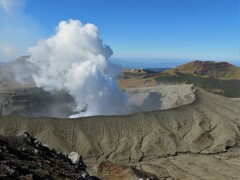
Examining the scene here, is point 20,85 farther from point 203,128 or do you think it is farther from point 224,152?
point 224,152

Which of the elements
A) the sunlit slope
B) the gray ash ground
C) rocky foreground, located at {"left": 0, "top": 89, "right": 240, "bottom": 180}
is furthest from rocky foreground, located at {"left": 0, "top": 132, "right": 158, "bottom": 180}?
the sunlit slope

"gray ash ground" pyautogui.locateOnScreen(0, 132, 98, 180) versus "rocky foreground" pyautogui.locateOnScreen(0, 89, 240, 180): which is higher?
"gray ash ground" pyautogui.locateOnScreen(0, 132, 98, 180)

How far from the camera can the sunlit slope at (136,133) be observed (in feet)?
372

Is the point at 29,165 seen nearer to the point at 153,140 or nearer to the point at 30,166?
the point at 30,166

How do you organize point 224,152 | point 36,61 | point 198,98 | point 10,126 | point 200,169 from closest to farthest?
point 200,169, point 10,126, point 224,152, point 198,98, point 36,61

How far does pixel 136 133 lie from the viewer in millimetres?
123562

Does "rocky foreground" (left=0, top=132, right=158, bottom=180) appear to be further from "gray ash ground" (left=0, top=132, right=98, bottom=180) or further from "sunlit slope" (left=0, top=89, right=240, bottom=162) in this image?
"sunlit slope" (left=0, top=89, right=240, bottom=162)

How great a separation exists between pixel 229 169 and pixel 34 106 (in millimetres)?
80123

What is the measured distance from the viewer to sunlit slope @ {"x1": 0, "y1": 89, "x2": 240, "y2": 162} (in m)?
113

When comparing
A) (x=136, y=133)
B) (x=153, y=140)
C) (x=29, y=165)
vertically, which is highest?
(x=29, y=165)

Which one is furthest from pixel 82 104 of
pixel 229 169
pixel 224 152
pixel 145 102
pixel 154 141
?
pixel 229 169

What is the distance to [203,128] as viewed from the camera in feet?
440

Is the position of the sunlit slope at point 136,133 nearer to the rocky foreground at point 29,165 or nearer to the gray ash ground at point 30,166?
the rocky foreground at point 29,165

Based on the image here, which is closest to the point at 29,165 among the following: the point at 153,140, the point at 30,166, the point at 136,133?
the point at 30,166
